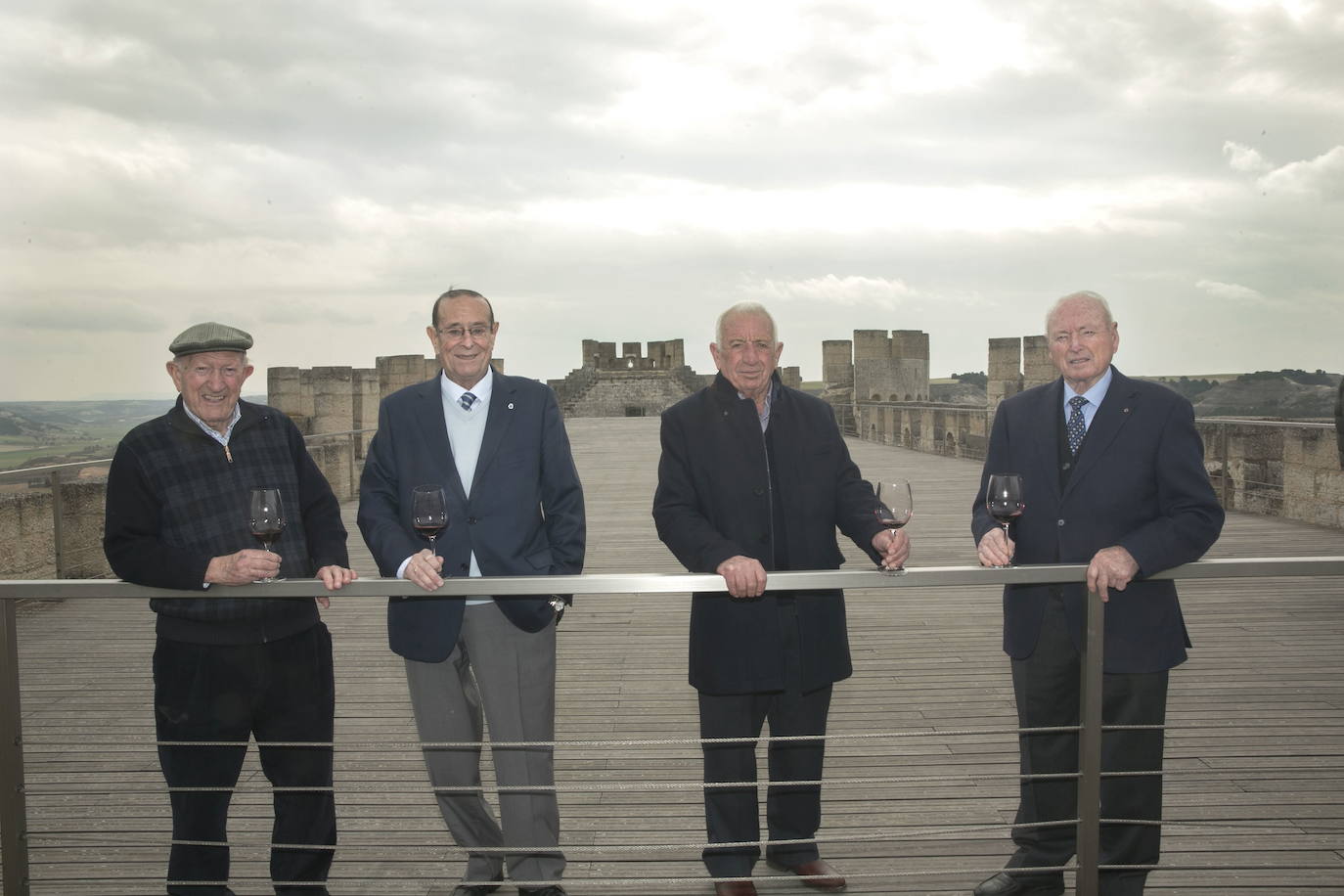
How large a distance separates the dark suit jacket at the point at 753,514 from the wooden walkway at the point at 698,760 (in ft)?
0.96

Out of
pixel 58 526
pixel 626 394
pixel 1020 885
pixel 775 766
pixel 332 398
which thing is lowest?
pixel 1020 885

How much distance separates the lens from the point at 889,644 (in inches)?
218

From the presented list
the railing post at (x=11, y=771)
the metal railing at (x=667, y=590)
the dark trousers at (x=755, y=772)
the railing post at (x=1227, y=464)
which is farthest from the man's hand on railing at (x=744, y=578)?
the railing post at (x=1227, y=464)

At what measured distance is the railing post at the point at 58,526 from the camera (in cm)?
673

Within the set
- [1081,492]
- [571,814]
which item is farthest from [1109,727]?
[571,814]

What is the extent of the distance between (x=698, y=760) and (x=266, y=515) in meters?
1.97

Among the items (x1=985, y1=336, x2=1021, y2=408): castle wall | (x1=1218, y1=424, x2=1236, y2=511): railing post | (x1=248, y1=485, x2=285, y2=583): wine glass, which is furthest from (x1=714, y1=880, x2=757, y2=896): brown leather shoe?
(x1=985, y1=336, x2=1021, y2=408): castle wall

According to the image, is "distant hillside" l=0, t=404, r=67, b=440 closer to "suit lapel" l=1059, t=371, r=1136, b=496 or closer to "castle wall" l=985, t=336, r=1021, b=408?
"castle wall" l=985, t=336, r=1021, b=408

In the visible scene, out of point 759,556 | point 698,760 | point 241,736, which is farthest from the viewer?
point 698,760

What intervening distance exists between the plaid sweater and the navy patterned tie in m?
1.97

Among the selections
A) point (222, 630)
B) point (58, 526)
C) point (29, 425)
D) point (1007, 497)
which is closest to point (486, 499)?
point (222, 630)

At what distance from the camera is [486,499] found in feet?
9.37

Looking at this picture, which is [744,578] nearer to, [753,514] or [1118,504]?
[753,514]

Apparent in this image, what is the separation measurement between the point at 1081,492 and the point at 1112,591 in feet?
0.87
